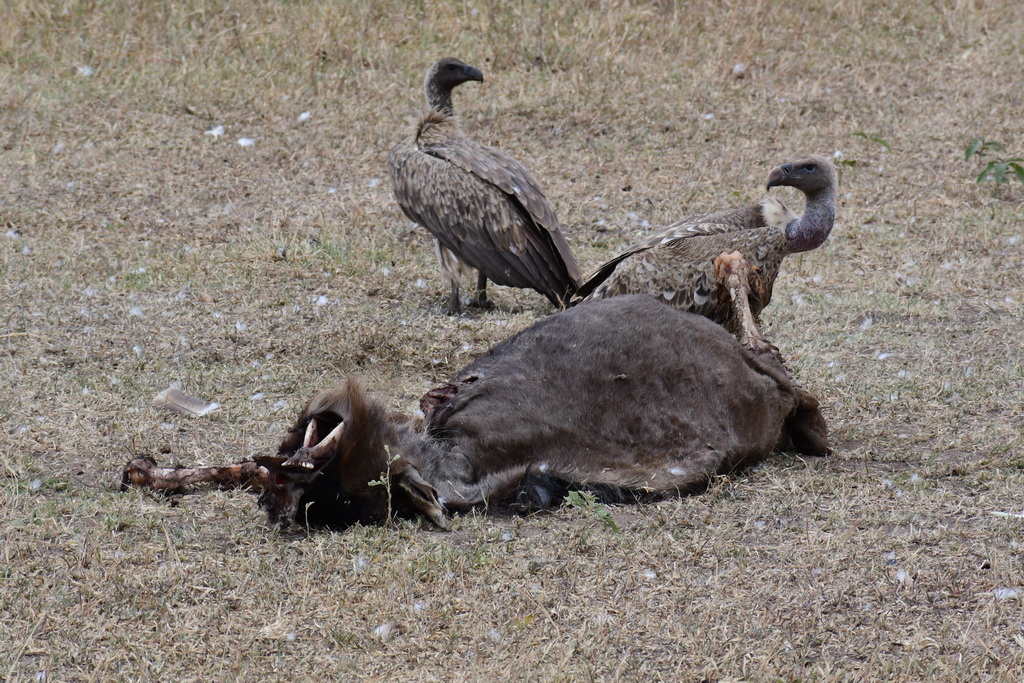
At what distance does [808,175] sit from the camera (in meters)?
5.72

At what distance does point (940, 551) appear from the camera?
3.27 meters

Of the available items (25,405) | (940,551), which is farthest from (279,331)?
(940,551)

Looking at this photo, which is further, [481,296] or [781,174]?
[481,296]

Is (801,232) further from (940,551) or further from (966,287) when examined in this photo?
(940,551)

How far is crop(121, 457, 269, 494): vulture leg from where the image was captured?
3600mm

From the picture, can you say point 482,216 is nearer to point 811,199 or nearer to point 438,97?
point 438,97

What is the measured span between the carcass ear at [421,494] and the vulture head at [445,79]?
463 cm

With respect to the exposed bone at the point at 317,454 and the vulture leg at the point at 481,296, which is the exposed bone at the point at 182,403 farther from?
the vulture leg at the point at 481,296

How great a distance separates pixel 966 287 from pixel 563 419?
3723 mm

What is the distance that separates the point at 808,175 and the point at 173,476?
3500mm

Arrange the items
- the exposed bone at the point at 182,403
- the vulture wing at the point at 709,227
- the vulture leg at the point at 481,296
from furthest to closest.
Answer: the vulture leg at the point at 481,296 → the vulture wing at the point at 709,227 → the exposed bone at the point at 182,403

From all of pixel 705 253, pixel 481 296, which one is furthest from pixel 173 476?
pixel 481 296

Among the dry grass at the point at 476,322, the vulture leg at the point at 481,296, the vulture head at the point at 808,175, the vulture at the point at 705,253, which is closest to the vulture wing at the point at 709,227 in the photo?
the vulture at the point at 705,253

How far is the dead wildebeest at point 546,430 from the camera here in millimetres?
3244
